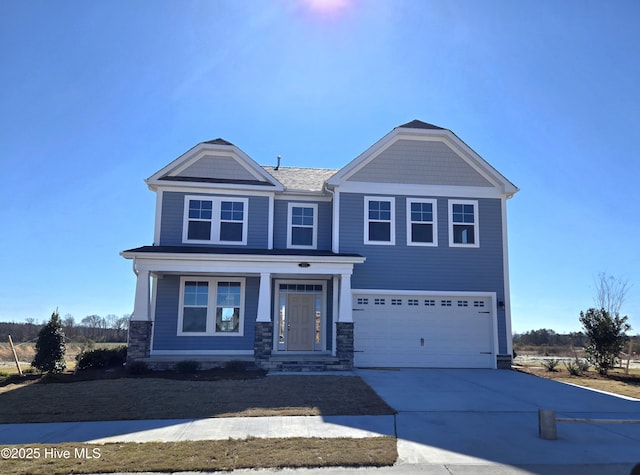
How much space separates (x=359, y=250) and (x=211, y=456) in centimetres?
1016

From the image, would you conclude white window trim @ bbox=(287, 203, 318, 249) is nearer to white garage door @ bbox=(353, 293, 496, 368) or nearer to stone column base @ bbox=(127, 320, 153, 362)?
white garage door @ bbox=(353, 293, 496, 368)

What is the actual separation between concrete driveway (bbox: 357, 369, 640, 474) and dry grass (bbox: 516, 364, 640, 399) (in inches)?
33.0

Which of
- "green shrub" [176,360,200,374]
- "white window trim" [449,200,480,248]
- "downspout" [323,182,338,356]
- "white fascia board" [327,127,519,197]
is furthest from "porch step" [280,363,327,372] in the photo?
"white fascia board" [327,127,519,197]

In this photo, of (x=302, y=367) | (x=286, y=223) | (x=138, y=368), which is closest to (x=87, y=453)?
(x=138, y=368)

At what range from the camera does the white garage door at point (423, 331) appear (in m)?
14.5

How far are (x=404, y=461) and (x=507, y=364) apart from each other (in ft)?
35.7

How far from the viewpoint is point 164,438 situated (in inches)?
244

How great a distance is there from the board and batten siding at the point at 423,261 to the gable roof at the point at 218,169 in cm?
283

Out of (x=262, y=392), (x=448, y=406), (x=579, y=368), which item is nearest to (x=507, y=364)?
(x=579, y=368)

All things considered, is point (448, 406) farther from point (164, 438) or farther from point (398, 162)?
point (398, 162)

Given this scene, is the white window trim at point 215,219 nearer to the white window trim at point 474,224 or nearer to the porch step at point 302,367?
the porch step at point 302,367

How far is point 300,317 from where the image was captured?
15383 millimetres

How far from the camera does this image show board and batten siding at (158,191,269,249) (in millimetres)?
15016

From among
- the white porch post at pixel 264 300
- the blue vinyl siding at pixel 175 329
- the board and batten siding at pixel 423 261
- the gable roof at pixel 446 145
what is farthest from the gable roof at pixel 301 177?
the blue vinyl siding at pixel 175 329
